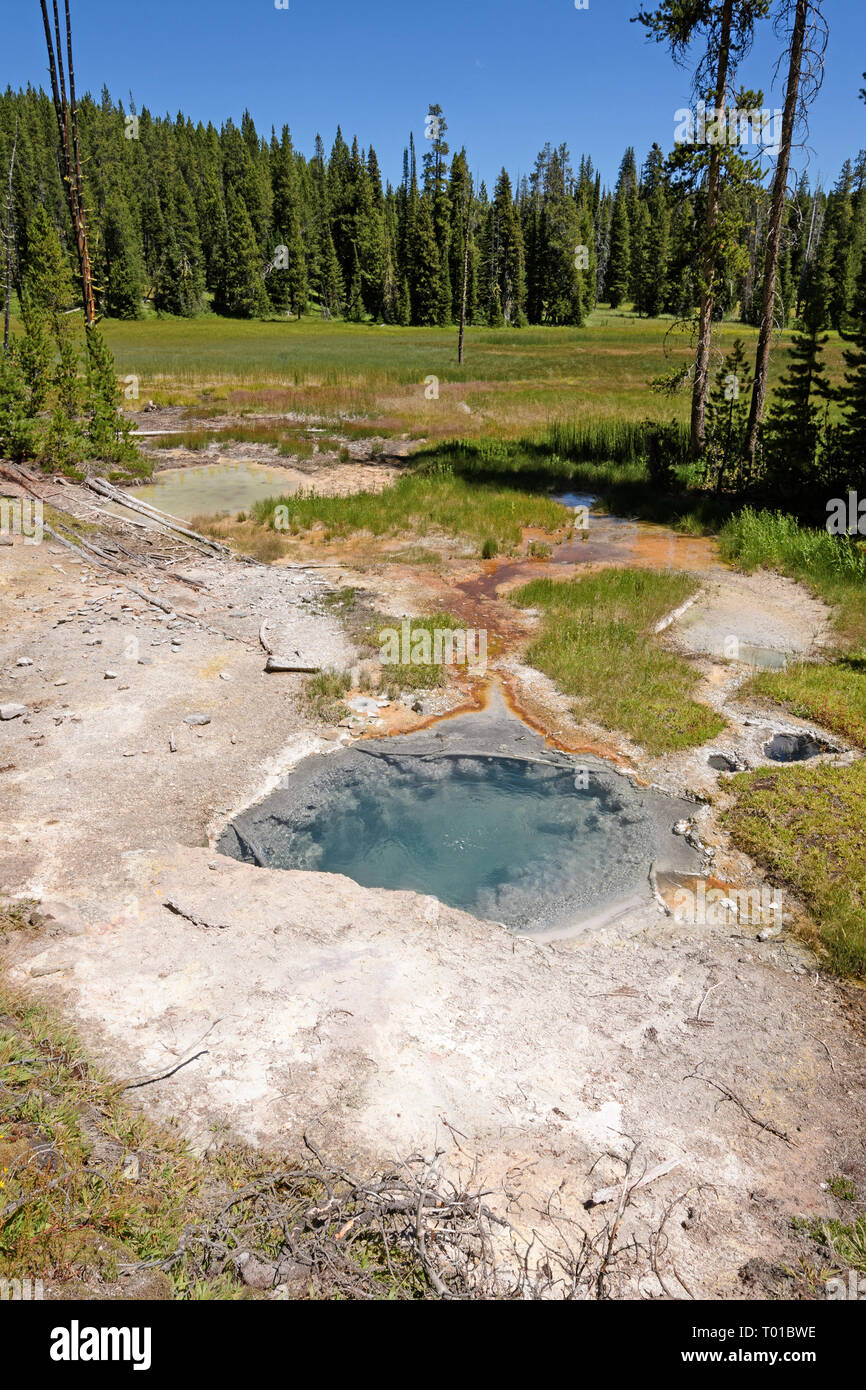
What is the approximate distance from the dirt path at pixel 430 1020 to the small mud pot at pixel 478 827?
0.41 metres

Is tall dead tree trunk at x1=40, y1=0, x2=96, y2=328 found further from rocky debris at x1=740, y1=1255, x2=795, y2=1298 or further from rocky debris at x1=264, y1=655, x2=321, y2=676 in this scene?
rocky debris at x1=740, y1=1255, x2=795, y2=1298

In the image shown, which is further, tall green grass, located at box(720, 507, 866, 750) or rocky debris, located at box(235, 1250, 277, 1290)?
tall green grass, located at box(720, 507, 866, 750)

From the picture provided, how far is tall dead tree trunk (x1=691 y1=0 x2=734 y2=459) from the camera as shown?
20.0 meters

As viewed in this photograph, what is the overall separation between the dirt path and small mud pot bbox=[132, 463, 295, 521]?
13.3 metres

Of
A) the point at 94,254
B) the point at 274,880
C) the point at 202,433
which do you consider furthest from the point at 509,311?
the point at 274,880

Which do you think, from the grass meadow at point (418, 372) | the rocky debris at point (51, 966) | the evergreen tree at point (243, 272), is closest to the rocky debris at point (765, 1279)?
the rocky debris at point (51, 966)

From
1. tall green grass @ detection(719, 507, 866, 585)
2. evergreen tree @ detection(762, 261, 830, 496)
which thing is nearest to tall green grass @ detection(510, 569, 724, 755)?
tall green grass @ detection(719, 507, 866, 585)

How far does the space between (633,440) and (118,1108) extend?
89.0ft

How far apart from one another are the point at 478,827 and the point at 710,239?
19.1 metres

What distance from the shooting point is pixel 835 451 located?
2011cm

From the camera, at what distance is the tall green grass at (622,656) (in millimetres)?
10852

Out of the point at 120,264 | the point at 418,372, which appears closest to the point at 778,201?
the point at 418,372

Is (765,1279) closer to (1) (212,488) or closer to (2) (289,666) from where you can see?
(2) (289,666)

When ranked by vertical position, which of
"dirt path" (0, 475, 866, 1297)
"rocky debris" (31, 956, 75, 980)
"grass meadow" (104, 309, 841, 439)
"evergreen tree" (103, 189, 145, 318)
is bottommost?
"dirt path" (0, 475, 866, 1297)
